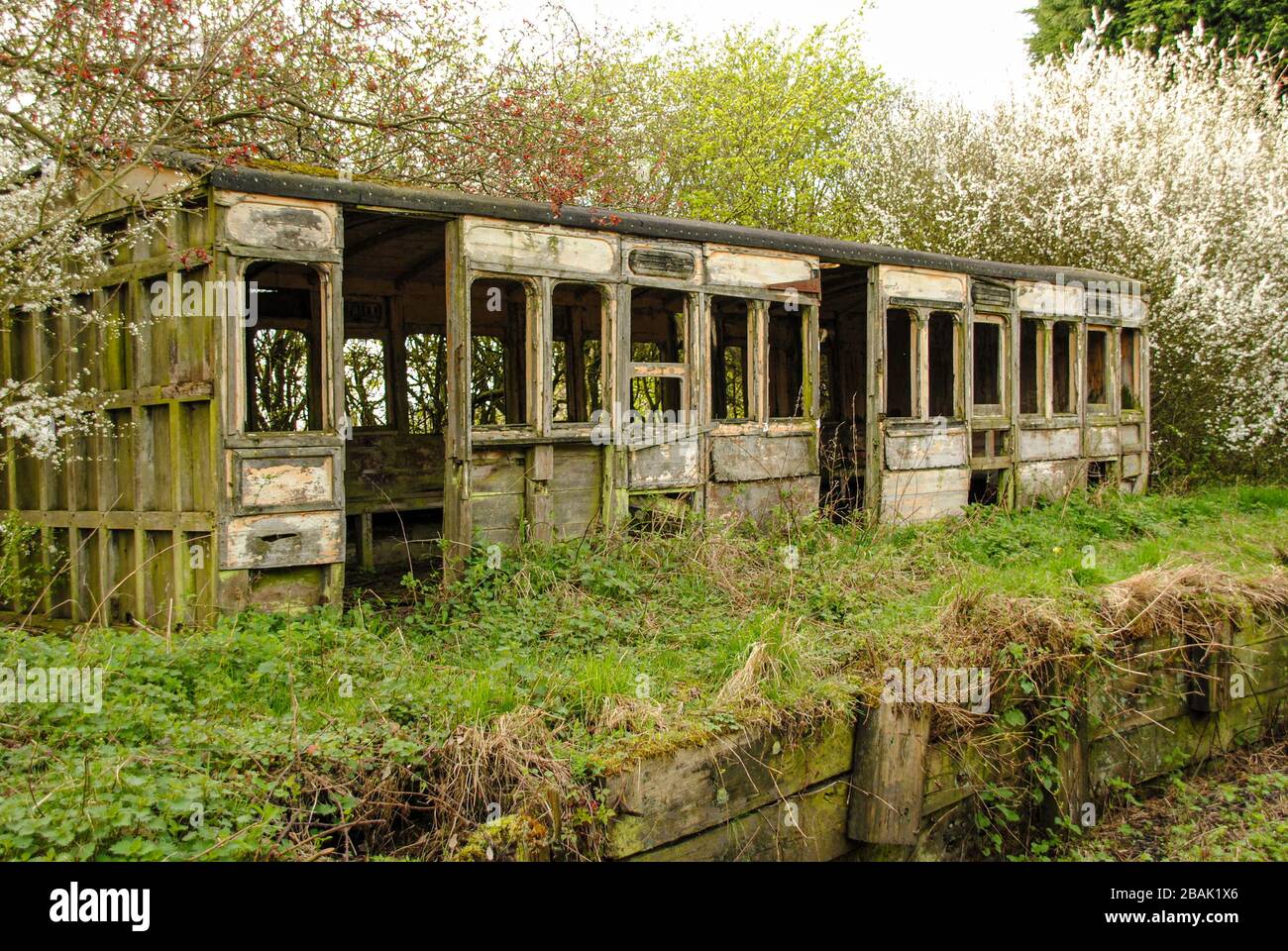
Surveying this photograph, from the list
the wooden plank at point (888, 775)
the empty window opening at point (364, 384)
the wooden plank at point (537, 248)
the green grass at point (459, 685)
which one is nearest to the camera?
the green grass at point (459, 685)

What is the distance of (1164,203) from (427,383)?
466 inches

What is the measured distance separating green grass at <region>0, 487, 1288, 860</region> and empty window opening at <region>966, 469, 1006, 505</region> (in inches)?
126

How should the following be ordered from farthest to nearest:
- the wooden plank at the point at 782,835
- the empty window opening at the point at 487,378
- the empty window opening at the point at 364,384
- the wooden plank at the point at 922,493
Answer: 1. the empty window opening at the point at 487,378
2. the empty window opening at the point at 364,384
3. the wooden plank at the point at 922,493
4. the wooden plank at the point at 782,835

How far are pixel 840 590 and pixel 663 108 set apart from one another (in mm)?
14185

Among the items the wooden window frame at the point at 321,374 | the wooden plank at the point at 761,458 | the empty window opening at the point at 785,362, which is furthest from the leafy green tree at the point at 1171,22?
the wooden window frame at the point at 321,374

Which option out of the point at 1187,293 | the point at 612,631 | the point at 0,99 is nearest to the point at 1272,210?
the point at 1187,293

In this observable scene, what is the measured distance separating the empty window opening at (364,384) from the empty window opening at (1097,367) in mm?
9475

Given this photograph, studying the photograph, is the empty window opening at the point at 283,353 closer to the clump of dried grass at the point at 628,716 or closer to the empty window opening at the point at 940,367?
the clump of dried grass at the point at 628,716

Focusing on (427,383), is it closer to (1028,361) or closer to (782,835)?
(782,835)

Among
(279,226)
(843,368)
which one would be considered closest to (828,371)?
(843,368)

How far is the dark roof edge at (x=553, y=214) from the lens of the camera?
6844 millimetres

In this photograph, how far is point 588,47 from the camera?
12.7m

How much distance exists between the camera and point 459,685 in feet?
17.4
